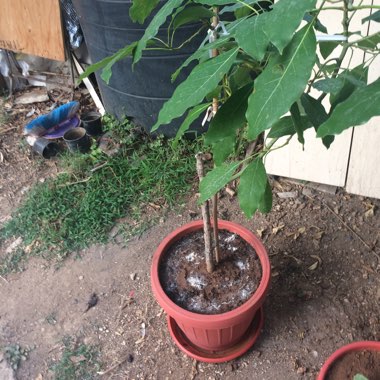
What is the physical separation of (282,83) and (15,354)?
5.21 feet

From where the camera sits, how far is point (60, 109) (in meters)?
2.80

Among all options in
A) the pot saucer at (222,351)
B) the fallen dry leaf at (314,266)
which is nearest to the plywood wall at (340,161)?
the fallen dry leaf at (314,266)

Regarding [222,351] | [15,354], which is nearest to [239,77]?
[222,351]

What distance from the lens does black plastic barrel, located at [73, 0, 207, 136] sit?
2.12 m

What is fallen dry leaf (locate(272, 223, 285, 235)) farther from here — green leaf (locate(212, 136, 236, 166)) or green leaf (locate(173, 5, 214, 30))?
green leaf (locate(173, 5, 214, 30))

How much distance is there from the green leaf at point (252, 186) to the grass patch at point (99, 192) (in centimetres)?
123

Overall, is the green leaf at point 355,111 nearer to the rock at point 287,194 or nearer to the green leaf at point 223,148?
the green leaf at point 223,148

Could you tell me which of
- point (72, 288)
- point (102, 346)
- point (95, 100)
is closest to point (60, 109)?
point (95, 100)

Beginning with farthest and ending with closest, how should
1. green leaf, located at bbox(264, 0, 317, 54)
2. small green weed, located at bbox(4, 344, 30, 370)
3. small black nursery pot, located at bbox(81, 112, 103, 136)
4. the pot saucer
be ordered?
1. small black nursery pot, located at bbox(81, 112, 103, 136)
2. small green weed, located at bbox(4, 344, 30, 370)
3. the pot saucer
4. green leaf, located at bbox(264, 0, 317, 54)

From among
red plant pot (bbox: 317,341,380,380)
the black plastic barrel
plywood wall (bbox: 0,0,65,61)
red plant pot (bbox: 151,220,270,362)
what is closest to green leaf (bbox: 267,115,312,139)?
red plant pot (bbox: 151,220,270,362)

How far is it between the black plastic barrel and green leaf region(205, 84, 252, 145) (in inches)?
54.5

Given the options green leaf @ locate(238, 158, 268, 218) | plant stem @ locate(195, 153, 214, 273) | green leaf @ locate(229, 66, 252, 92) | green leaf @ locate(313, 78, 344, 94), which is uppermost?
green leaf @ locate(313, 78, 344, 94)

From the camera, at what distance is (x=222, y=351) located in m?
1.56

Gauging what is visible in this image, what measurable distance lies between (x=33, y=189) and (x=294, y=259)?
59.3 inches
